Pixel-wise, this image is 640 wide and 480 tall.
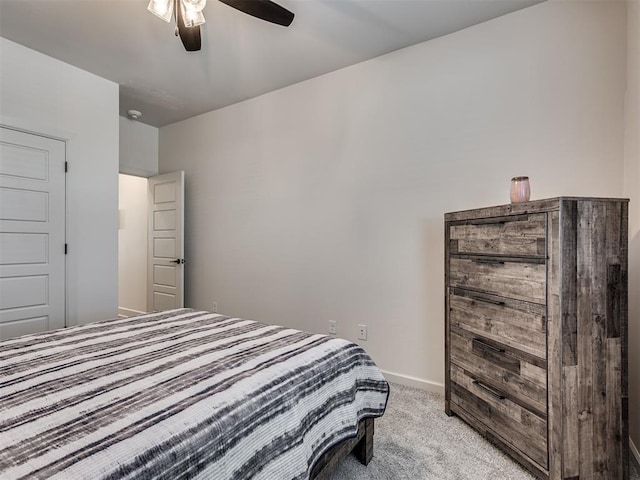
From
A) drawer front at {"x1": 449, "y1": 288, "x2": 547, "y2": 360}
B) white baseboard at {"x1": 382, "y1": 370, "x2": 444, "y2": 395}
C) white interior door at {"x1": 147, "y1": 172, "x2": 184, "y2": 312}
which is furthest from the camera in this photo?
white interior door at {"x1": 147, "y1": 172, "x2": 184, "y2": 312}

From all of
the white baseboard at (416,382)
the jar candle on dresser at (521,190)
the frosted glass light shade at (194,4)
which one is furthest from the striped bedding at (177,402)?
the frosted glass light shade at (194,4)

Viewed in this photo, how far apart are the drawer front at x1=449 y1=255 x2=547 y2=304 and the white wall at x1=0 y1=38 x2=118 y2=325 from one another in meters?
3.11

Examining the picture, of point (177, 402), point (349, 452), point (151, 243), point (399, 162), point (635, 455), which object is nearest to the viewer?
point (177, 402)

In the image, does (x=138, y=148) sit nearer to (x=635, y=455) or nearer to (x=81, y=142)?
(x=81, y=142)

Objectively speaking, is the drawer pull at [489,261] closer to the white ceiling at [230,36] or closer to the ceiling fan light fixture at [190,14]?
the white ceiling at [230,36]

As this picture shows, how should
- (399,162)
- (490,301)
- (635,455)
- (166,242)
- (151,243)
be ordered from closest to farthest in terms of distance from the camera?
(635,455), (490,301), (399,162), (166,242), (151,243)

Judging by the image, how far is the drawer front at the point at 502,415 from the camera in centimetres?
148

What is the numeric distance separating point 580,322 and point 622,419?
0.47m

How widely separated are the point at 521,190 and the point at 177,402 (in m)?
1.80

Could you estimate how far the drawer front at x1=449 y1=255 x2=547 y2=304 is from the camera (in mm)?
1507

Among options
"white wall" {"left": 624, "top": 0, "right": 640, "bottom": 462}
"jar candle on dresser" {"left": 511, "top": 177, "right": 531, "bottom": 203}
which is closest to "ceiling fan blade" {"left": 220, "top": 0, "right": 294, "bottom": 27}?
"jar candle on dresser" {"left": 511, "top": 177, "right": 531, "bottom": 203}

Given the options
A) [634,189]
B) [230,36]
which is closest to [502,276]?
[634,189]

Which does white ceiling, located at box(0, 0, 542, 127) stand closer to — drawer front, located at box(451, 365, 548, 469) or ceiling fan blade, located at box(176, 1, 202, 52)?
ceiling fan blade, located at box(176, 1, 202, 52)

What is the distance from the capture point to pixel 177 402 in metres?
0.93
